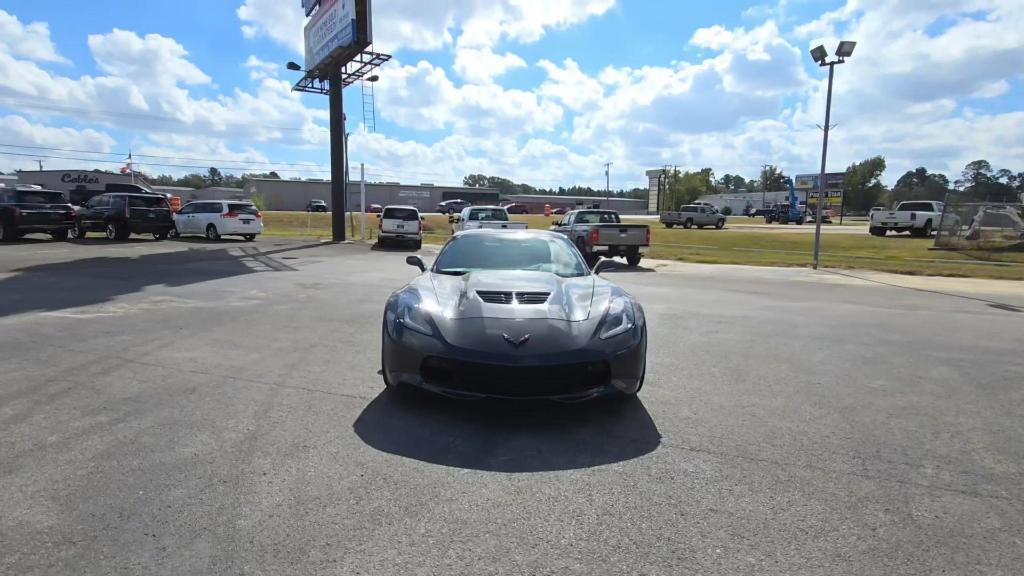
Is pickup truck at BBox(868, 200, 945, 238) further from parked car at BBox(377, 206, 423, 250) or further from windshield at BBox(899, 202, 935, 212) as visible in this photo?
parked car at BBox(377, 206, 423, 250)

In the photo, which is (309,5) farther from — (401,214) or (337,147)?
(401,214)

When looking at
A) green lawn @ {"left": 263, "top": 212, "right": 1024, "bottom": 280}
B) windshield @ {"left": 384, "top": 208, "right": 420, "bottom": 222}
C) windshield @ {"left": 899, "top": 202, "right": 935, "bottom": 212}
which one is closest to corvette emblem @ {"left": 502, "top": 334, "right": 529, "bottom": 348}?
green lawn @ {"left": 263, "top": 212, "right": 1024, "bottom": 280}

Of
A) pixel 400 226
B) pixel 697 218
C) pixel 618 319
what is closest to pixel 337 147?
pixel 400 226

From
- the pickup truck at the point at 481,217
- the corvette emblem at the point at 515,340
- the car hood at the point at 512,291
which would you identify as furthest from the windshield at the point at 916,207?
the corvette emblem at the point at 515,340

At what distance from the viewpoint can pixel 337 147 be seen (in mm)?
26469

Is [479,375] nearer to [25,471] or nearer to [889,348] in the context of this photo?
[25,471]

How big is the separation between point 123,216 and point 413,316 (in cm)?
2145

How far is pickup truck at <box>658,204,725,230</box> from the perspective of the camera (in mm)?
45375

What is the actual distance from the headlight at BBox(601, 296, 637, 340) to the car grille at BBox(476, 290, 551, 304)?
48cm

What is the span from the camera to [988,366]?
5773 mm

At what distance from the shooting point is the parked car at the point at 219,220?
22.6 metres

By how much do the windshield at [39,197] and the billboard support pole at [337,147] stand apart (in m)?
9.81

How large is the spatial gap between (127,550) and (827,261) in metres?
20.3

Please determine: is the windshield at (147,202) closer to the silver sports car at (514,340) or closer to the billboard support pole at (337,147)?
the billboard support pole at (337,147)
